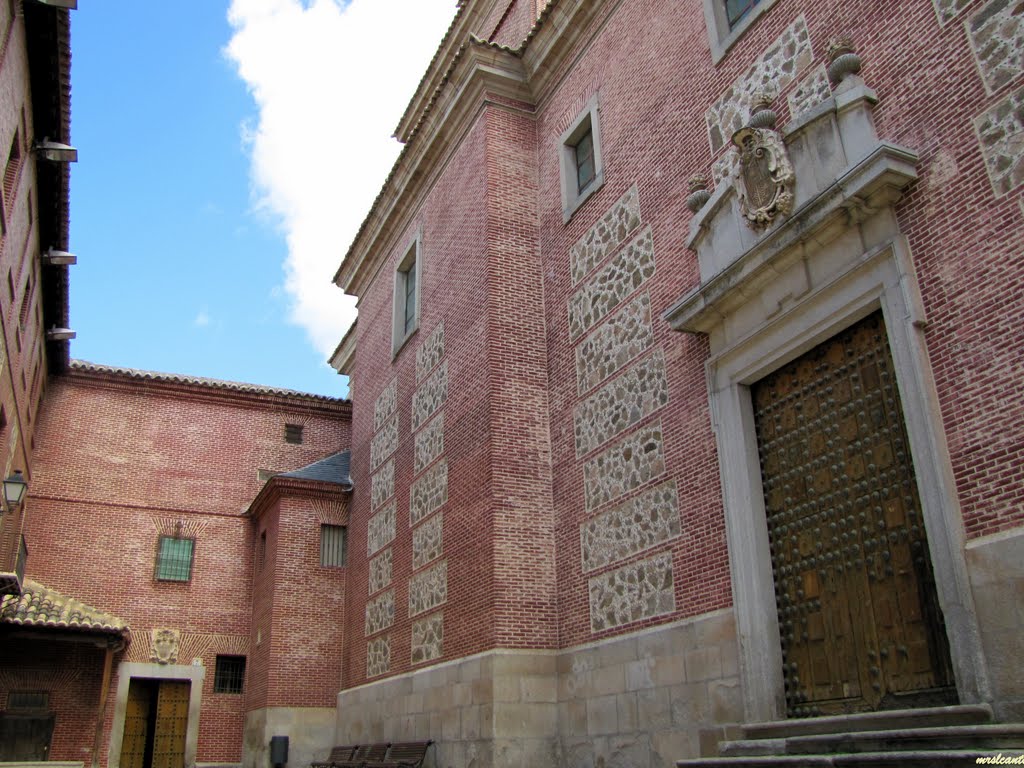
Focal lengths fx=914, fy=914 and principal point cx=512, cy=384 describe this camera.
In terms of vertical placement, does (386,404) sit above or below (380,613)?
above

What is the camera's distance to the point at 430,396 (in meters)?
14.1

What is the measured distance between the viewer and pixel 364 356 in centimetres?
1838

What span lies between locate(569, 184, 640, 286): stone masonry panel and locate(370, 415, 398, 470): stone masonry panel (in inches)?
209

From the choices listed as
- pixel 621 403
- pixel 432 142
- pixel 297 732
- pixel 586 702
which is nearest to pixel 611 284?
pixel 621 403

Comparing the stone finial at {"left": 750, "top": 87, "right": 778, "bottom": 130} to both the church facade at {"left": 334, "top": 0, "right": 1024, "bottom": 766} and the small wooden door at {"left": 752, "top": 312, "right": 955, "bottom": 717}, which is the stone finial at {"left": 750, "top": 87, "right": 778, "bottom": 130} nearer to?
the church facade at {"left": 334, "top": 0, "right": 1024, "bottom": 766}

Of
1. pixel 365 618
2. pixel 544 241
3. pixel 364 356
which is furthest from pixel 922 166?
pixel 364 356

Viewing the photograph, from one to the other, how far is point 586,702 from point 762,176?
574 cm

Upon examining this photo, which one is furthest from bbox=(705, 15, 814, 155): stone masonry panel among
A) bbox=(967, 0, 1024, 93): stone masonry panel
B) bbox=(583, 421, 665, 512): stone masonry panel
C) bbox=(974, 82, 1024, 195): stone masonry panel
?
bbox=(583, 421, 665, 512): stone masonry panel

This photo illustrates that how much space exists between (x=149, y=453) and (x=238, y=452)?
1834 millimetres

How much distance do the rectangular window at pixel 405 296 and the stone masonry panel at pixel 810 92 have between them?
845 cm

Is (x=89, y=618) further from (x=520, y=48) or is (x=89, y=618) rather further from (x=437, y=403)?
(x=520, y=48)

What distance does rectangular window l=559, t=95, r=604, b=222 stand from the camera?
11.8m

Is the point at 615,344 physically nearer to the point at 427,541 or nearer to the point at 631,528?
the point at 631,528

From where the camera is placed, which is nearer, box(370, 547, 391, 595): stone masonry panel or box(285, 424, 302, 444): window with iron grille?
box(370, 547, 391, 595): stone masonry panel
